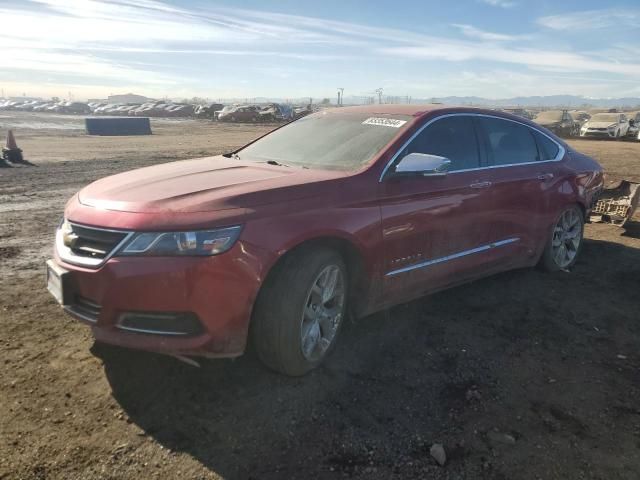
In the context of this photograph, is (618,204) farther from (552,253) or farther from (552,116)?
(552,116)

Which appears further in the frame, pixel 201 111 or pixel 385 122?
pixel 201 111

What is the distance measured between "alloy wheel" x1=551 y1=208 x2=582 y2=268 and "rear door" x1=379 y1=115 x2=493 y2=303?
4.82 feet

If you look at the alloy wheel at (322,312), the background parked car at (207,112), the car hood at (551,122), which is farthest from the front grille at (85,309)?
the background parked car at (207,112)

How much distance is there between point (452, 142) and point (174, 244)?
2.52 metres

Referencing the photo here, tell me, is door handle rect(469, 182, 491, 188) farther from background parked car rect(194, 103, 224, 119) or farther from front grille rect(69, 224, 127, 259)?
→ background parked car rect(194, 103, 224, 119)

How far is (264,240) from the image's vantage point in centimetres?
288

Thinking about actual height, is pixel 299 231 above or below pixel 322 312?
above

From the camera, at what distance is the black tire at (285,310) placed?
9.79ft

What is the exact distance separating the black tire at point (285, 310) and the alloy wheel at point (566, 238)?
3426mm

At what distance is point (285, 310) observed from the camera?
298 cm

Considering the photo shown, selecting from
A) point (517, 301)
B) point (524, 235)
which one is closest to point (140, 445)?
point (517, 301)

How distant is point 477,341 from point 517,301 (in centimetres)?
105

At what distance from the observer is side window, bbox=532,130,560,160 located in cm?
523

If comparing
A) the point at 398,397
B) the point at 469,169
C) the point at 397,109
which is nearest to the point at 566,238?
the point at 469,169
